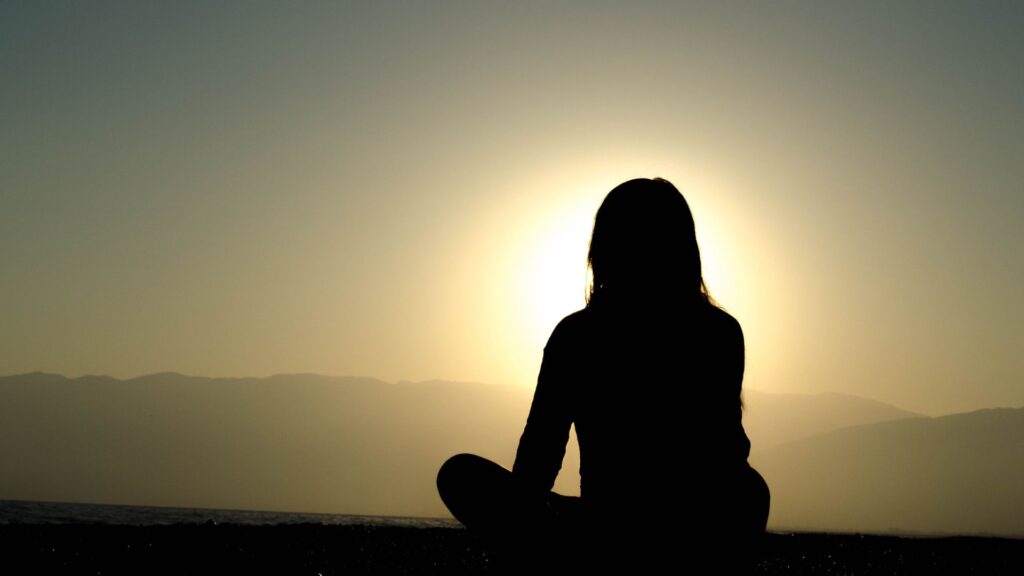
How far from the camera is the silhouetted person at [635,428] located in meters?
3.62

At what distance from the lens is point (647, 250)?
407 centimetres

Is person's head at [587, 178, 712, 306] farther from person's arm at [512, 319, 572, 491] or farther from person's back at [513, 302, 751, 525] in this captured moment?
person's arm at [512, 319, 572, 491]

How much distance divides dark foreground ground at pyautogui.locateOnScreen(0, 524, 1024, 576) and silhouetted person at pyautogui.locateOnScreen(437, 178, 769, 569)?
4.30 meters

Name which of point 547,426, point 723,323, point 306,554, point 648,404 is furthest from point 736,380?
point 306,554

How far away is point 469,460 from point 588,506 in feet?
1.67

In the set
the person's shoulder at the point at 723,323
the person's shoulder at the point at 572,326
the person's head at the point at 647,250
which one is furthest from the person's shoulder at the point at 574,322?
the person's shoulder at the point at 723,323

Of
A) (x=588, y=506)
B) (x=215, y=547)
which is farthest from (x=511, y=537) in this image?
(x=215, y=547)

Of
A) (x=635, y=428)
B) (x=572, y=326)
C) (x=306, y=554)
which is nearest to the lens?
(x=635, y=428)

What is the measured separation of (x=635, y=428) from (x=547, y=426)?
1.36 feet

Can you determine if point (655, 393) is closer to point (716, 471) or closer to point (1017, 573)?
point (716, 471)

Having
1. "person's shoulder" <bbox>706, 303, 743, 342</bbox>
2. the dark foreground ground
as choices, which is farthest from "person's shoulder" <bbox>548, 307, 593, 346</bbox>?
the dark foreground ground

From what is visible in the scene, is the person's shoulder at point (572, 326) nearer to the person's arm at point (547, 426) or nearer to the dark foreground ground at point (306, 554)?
the person's arm at point (547, 426)

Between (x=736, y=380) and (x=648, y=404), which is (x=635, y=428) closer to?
(x=648, y=404)

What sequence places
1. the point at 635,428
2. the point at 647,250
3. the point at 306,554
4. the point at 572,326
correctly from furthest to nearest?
1. the point at 306,554
2. the point at 647,250
3. the point at 572,326
4. the point at 635,428
